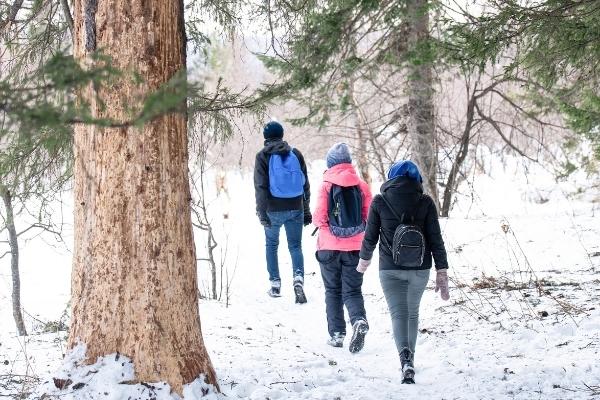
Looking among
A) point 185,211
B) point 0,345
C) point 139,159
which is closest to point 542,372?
point 185,211

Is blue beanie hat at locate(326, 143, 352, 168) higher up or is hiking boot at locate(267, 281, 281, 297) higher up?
blue beanie hat at locate(326, 143, 352, 168)

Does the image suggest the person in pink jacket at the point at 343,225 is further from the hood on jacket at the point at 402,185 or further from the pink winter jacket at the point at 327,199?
the hood on jacket at the point at 402,185

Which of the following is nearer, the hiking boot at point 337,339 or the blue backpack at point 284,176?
the hiking boot at point 337,339

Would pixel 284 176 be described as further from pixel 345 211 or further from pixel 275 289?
pixel 345 211

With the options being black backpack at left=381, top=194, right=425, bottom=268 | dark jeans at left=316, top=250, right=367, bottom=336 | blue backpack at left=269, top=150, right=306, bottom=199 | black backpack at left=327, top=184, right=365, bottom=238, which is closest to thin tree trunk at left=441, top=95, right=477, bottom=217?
blue backpack at left=269, top=150, right=306, bottom=199

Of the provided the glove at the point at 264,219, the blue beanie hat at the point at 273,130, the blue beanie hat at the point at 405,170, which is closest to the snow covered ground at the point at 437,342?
the glove at the point at 264,219

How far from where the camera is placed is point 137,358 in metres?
3.69

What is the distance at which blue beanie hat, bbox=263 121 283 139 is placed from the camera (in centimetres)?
734

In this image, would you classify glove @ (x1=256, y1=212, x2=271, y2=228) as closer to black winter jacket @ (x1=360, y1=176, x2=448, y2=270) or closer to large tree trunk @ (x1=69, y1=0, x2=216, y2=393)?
black winter jacket @ (x1=360, y1=176, x2=448, y2=270)

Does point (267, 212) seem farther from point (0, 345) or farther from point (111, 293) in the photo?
point (111, 293)

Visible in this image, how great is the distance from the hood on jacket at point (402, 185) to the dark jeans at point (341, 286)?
119 cm

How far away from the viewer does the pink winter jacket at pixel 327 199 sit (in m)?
5.80

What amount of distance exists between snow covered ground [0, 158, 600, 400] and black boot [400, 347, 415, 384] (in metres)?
0.08

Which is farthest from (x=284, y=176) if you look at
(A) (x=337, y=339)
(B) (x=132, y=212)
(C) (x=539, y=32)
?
(B) (x=132, y=212)
